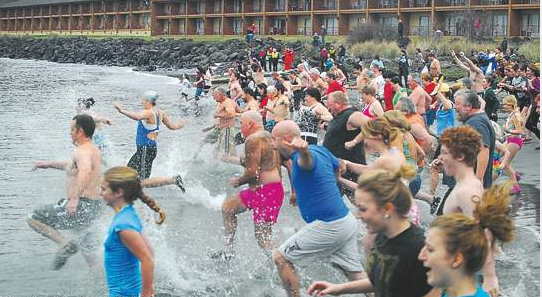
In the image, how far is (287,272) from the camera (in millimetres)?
6176

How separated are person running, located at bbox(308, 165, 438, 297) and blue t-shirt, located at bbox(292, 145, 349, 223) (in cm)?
A: 147

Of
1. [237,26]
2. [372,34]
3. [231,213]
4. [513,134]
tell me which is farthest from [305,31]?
[231,213]

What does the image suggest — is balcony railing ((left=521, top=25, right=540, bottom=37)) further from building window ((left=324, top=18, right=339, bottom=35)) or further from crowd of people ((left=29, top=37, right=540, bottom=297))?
crowd of people ((left=29, top=37, right=540, bottom=297))

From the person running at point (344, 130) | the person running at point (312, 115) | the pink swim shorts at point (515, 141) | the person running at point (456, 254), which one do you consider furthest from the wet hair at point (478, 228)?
the pink swim shorts at point (515, 141)

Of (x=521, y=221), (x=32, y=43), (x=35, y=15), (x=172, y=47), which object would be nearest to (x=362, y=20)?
(x=172, y=47)

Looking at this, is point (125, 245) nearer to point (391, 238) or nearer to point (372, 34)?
point (391, 238)

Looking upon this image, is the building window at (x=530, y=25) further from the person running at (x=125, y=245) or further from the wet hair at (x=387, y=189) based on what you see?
the wet hair at (x=387, y=189)

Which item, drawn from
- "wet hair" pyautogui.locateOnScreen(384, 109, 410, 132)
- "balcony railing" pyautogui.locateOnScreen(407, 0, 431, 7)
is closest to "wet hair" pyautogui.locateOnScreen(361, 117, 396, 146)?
"wet hair" pyautogui.locateOnScreen(384, 109, 410, 132)

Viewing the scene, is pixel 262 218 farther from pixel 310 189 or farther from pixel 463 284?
pixel 463 284

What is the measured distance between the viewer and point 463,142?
16.6 ft

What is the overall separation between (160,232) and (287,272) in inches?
144

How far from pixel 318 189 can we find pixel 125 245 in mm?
1508

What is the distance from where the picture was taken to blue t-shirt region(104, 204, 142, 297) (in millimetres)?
4828

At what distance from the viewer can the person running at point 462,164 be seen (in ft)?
16.5
